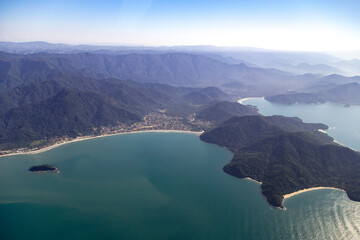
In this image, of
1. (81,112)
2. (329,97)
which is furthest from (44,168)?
(329,97)

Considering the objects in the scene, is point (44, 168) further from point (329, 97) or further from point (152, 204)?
point (329, 97)

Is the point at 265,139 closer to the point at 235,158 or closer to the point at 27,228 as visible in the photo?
the point at 235,158

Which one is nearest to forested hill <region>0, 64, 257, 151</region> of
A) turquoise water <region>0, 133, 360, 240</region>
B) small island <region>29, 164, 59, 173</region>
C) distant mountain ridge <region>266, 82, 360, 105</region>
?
small island <region>29, 164, 59, 173</region>

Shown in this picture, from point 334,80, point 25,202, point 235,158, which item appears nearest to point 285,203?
point 235,158

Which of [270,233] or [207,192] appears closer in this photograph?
[270,233]

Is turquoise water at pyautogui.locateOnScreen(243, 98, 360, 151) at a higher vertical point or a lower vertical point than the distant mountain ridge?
lower

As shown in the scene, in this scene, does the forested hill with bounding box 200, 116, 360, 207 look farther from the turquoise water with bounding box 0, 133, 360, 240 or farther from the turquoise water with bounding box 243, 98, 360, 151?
the turquoise water with bounding box 243, 98, 360, 151
